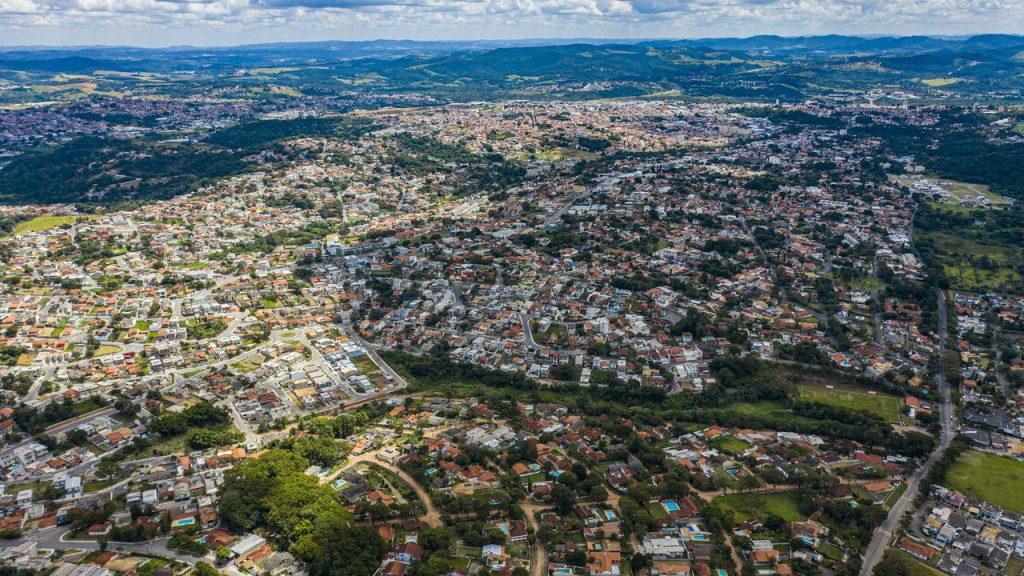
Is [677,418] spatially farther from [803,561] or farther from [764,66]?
[764,66]

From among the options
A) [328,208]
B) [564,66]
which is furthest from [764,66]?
[328,208]

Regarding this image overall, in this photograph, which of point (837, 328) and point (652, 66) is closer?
point (837, 328)

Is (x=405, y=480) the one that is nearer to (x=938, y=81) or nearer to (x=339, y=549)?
(x=339, y=549)

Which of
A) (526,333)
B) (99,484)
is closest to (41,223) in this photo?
(99,484)

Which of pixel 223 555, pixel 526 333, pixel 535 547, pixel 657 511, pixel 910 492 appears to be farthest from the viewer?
pixel 526 333

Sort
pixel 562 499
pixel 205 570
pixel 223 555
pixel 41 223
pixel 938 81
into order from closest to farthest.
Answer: pixel 205 570, pixel 223 555, pixel 562 499, pixel 41 223, pixel 938 81

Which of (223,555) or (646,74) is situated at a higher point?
(646,74)

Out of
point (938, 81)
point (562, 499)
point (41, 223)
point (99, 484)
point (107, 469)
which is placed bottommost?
point (99, 484)
